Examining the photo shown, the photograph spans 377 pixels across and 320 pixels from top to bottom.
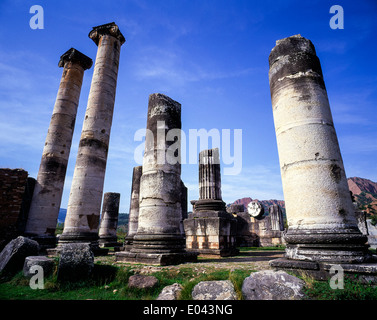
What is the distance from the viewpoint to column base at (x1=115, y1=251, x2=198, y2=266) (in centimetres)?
586

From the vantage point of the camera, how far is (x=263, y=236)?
1576 centimetres

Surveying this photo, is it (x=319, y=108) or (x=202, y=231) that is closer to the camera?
(x=319, y=108)

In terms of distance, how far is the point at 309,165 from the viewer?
13.6ft

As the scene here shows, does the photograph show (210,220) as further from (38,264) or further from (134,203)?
(134,203)

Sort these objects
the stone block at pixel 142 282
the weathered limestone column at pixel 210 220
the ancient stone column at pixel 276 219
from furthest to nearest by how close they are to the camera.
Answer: the ancient stone column at pixel 276 219 → the weathered limestone column at pixel 210 220 → the stone block at pixel 142 282

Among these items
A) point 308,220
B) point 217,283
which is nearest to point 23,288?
point 217,283

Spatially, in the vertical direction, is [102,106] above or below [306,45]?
above

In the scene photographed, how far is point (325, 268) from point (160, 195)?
4.67 m

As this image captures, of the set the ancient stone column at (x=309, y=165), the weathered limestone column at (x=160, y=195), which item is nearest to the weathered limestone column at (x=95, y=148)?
the weathered limestone column at (x=160, y=195)

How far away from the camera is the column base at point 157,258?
5.86 metres

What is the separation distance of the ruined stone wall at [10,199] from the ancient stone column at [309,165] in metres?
11.6

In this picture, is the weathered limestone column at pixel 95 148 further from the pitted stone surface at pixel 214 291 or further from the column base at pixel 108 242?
the pitted stone surface at pixel 214 291

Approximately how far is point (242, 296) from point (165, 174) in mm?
4557
